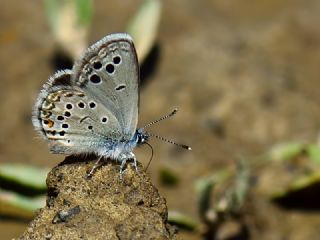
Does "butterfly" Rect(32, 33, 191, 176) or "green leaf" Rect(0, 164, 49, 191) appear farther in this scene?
"green leaf" Rect(0, 164, 49, 191)

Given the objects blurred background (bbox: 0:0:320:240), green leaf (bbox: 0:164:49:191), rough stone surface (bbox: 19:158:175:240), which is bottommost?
rough stone surface (bbox: 19:158:175:240)

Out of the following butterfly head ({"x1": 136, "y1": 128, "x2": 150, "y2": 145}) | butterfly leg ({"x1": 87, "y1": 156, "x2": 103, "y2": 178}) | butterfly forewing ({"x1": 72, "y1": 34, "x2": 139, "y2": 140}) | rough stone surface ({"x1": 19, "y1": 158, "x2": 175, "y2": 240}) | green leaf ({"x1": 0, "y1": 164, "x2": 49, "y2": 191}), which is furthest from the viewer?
green leaf ({"x1": 0, "y1": 164, "x2": 49, "y2": 191})

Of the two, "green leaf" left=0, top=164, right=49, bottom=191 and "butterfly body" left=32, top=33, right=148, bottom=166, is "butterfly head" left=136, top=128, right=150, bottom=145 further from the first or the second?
"green leaf" left=0, top=164, right=49, bottom=191

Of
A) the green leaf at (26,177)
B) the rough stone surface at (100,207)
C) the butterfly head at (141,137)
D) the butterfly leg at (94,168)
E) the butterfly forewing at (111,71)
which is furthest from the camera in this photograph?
the green leaf at (26,177)

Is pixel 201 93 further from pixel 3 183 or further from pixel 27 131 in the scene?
pixel 3 183

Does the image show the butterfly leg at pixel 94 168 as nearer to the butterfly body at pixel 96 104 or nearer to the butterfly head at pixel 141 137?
the butterfly body at pixel 96 104

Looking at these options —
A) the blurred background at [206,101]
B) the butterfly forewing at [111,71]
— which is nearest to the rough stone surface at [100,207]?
the butterfly forewing at [111,71]

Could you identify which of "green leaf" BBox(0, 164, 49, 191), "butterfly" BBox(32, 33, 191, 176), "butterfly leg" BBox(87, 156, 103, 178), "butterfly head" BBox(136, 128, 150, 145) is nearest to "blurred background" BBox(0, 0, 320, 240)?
"green leaf" BBox(0, 164, 49, 191)

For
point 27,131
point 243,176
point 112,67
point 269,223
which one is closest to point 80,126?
point 112,67
